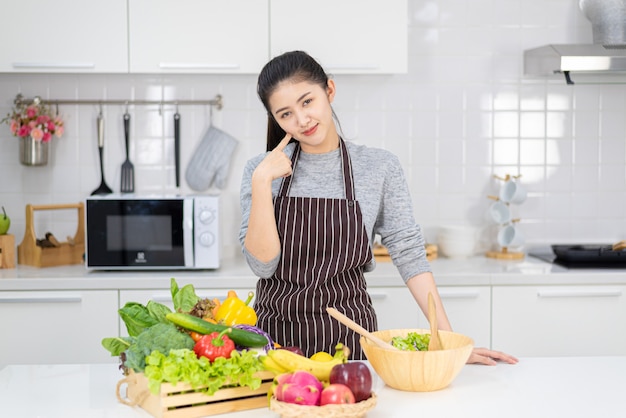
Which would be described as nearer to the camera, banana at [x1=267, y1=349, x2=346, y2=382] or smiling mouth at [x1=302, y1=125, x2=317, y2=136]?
banana at [x1=267, y1=349, x2=346, y2=382]

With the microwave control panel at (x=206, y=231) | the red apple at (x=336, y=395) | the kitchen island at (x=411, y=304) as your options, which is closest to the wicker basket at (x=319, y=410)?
the red apple at (x=336, y=395)

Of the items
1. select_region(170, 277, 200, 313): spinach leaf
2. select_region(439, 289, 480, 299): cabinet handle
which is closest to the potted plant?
select_region(439, 289, 480, 299): cabinet handle

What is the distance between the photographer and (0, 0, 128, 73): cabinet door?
129 inches

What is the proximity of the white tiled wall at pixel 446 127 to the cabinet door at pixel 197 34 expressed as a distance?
14.6 inches

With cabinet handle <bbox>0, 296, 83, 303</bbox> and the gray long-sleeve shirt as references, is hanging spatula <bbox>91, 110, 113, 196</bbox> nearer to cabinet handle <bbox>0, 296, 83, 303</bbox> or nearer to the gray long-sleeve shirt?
cabinet handle <bbox>0, 296, 83, 303</bbox>

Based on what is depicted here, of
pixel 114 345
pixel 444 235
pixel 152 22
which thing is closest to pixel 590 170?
pixel 444 235

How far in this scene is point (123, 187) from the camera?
3684 mm

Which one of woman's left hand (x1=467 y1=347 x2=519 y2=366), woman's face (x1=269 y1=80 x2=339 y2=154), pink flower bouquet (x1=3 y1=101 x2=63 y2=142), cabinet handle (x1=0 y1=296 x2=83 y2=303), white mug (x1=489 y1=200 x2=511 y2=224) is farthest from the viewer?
white mug (x1=489 y1=200 x2=511 y2=224)

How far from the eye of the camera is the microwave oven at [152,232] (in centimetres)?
Result: 323

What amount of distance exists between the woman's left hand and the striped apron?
353 mm

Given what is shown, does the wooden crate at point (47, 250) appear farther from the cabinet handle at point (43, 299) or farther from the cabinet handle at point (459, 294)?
the cabinet handle at point (459, 294)

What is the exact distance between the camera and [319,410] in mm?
1396

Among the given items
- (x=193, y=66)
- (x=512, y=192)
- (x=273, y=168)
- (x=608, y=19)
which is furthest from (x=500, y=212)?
(x=273, y=168)

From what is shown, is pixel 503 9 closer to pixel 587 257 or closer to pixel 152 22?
pixel 587 257
